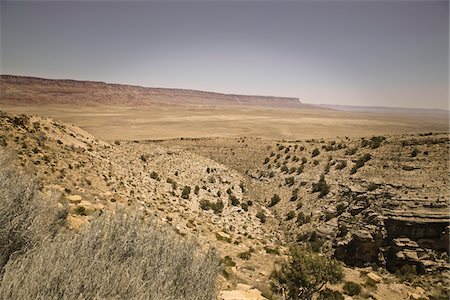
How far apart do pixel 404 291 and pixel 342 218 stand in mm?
5619

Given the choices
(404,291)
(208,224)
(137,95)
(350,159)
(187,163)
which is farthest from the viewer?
(137,95)

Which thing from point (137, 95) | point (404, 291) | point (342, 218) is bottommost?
point (404, 291)

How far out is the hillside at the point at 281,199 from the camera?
11.5 meters

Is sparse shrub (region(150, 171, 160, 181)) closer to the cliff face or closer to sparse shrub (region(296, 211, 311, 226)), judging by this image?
sparse shrub (region(296, 211, 311, 226))

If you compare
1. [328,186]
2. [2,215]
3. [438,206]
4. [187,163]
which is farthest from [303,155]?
[2,215]

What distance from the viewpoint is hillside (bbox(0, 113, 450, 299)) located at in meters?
11.5

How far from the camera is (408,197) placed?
15.6 meters

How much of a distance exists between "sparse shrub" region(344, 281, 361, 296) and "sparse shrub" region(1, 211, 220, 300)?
639 cm

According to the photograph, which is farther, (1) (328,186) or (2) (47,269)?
(1) (328,186)

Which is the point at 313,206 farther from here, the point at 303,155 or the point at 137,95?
the point at 137,95

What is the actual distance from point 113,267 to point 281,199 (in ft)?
59.3

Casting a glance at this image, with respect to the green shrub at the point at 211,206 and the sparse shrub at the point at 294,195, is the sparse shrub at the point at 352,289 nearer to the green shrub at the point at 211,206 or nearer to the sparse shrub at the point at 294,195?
the green shrub at the point at 211,206

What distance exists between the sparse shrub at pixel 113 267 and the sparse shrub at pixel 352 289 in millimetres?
6387

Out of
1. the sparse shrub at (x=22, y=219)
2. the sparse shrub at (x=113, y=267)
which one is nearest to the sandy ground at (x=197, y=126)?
the sparse shrub at (x=22, y=219)
